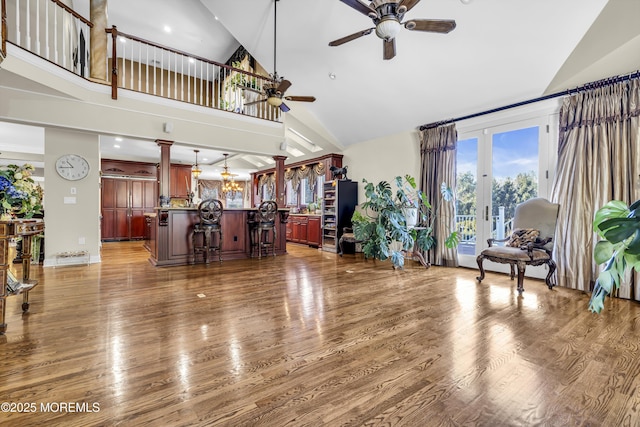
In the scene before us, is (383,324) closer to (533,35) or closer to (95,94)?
(533,35)

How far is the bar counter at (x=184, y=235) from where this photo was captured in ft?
16.4

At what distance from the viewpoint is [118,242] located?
8.29 metres

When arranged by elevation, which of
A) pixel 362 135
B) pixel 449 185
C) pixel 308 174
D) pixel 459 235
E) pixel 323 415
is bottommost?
pixel 323 415

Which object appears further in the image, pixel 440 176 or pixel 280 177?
pixel 280 177

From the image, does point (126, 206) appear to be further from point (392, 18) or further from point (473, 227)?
point (473, 227)

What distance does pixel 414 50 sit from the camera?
13.8 ft

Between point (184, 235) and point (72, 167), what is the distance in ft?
7.24

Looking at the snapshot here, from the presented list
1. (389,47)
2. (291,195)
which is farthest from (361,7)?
(291,195)

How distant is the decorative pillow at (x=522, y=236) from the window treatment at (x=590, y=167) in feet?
1.48

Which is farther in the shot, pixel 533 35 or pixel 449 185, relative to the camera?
pixel 449 185

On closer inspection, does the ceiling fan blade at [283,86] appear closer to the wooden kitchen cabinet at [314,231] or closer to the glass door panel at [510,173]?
the glass door panel at [510,173]

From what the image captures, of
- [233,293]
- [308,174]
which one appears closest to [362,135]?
[308,174]

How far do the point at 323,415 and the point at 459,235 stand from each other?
4.52 meters

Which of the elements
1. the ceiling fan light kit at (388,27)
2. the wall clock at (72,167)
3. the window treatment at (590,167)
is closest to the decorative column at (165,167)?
the wall clock at (72,167)
